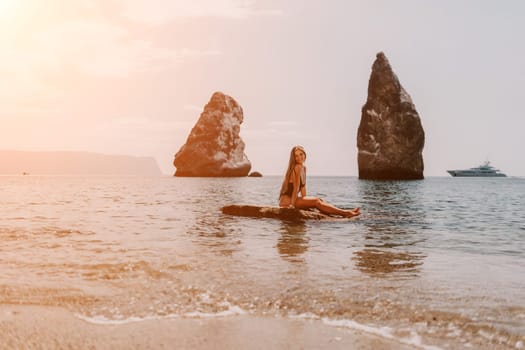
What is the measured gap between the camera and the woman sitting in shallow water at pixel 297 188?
50.1 ft

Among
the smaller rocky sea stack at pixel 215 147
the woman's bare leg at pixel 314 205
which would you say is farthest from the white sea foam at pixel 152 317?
the smaller rocky sea stack at pixel 215 147

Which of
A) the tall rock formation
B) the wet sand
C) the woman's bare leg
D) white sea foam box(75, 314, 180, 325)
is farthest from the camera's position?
the tall rock formation

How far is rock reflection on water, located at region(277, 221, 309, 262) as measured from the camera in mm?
9188

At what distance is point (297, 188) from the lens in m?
15.8

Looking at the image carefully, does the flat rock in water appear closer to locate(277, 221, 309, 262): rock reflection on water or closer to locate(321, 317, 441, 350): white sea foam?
locate(277, 221, 309, 262): rock reflection on water

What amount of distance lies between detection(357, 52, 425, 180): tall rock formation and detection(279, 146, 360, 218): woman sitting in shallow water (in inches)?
3317

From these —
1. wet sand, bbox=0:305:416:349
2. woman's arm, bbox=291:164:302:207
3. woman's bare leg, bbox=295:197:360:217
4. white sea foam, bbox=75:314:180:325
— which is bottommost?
white sea foam, bbox=75:314:180:325

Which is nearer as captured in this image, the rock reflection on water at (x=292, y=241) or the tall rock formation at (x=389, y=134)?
the rock reflection on water at (x=292, y=241)

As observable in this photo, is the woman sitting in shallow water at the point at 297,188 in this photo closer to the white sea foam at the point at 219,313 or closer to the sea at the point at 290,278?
the sea at the point at 290,278

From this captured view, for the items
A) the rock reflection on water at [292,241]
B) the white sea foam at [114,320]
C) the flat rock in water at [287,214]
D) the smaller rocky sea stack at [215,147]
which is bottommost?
the rock reflection on water at [292,241]

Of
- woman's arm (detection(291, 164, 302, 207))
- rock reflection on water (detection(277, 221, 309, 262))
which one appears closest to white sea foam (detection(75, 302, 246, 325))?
rock reflection on water (detection(277, 221, 309, 262))

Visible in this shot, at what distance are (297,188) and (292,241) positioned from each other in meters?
4.84

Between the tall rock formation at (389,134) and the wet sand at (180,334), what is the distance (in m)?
96.8

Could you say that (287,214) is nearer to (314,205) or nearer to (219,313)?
(314,205)
